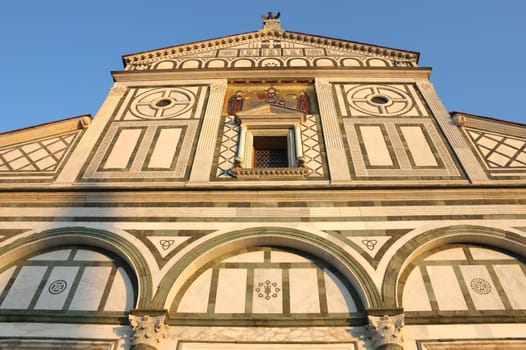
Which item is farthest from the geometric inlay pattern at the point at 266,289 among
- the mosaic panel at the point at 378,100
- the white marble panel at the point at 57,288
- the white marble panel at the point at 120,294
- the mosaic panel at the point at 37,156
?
the mosaic panel at the point at 378,100

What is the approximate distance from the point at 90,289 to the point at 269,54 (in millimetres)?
9093

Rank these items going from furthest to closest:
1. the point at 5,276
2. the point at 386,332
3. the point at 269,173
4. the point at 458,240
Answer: the point at 269,173 → the point at 458,240 → the point at 5,276 → the point at 386,332

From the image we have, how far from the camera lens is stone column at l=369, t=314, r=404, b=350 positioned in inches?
258

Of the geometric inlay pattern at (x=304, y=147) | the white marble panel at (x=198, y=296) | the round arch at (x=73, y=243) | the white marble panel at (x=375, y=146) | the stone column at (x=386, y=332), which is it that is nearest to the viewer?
the stone column at (x=386, y=332)

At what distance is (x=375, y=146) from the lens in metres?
10.2

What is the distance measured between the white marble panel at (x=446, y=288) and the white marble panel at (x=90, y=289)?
511cm

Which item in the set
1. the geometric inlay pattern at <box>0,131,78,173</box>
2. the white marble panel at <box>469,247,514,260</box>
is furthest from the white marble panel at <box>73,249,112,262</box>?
the white marble panel at <box>469,247,514,260</box>

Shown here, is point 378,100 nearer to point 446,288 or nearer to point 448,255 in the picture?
point 448,255

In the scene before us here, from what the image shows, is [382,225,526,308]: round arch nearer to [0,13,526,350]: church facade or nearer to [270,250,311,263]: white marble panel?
[0,13,526,350]: church facade

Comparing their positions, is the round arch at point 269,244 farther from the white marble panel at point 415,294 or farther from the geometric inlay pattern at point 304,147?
the geometric inlay pattern at point 304,147

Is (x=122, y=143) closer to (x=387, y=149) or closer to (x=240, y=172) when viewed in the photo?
(x=240, y=172)

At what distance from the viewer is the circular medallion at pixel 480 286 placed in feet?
24.3

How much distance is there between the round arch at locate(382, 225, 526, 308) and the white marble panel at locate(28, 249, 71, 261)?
17.3ft

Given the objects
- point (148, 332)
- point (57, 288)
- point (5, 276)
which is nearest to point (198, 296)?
point (148, 332)
